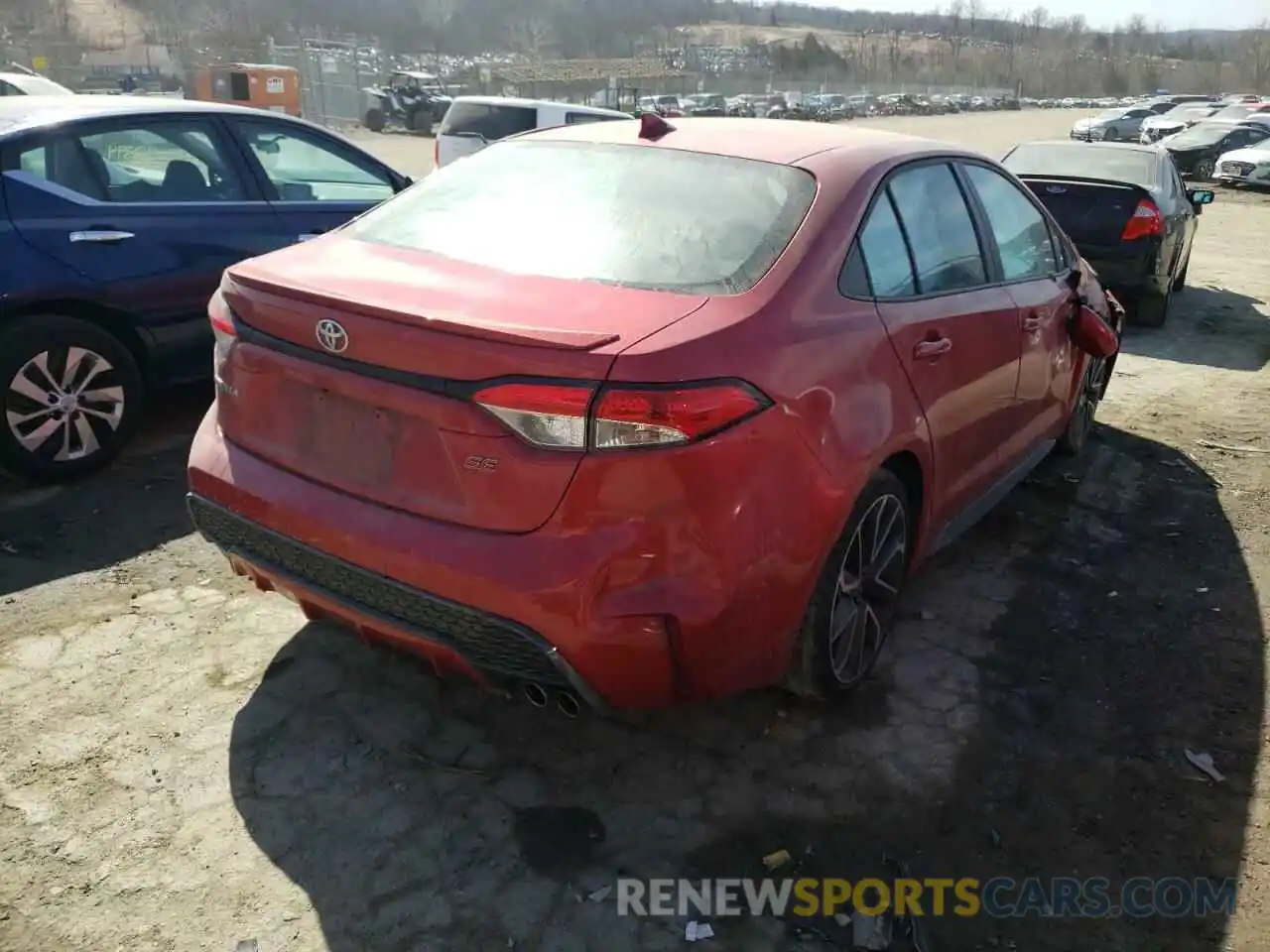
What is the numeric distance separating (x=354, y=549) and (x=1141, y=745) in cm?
232

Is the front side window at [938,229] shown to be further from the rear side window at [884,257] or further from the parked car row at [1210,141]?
the parked car row at [1210,141]

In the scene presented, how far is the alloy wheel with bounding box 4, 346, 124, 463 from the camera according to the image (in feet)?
14.1

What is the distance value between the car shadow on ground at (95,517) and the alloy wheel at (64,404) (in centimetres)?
18

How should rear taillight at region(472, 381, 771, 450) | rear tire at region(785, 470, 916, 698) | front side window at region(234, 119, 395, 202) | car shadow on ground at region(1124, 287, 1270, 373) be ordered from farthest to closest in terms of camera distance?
car shadow on ground at region(1124, 287, 1270, 373) < front side window at region(234, 119, 395, 202) < rear tire at region(785, 470, 916, 698) < rear taillight at region(472, 381, 771, 450)

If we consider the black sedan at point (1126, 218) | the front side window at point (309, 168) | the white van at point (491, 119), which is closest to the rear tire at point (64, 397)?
the front side window at point (309, 168)

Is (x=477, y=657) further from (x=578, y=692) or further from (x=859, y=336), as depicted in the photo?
(x=859, y=336)

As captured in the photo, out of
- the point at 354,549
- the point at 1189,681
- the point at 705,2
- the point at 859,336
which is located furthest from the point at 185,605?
the point at 705,2

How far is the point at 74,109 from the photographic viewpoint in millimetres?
4703

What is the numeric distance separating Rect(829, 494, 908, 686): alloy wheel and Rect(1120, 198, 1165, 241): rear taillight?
634 cm

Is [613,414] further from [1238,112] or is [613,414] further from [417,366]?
[1238,112]

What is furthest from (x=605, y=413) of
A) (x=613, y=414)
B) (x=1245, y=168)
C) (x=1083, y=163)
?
(x=1245, y=168)

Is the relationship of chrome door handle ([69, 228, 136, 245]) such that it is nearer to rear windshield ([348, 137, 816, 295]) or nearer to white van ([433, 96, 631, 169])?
rear windshield ([348, 137, 816, 295])

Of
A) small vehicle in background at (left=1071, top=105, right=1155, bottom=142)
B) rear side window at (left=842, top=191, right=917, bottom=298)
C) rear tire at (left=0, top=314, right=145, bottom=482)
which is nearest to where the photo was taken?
rear side window at (left=842, top=191, right=917, bottom=298)

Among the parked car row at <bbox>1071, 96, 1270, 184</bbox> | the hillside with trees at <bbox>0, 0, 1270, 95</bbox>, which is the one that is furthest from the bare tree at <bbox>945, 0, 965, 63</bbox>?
the parked car row at <bbox>1071, 96, 1270, 184</bbox>
